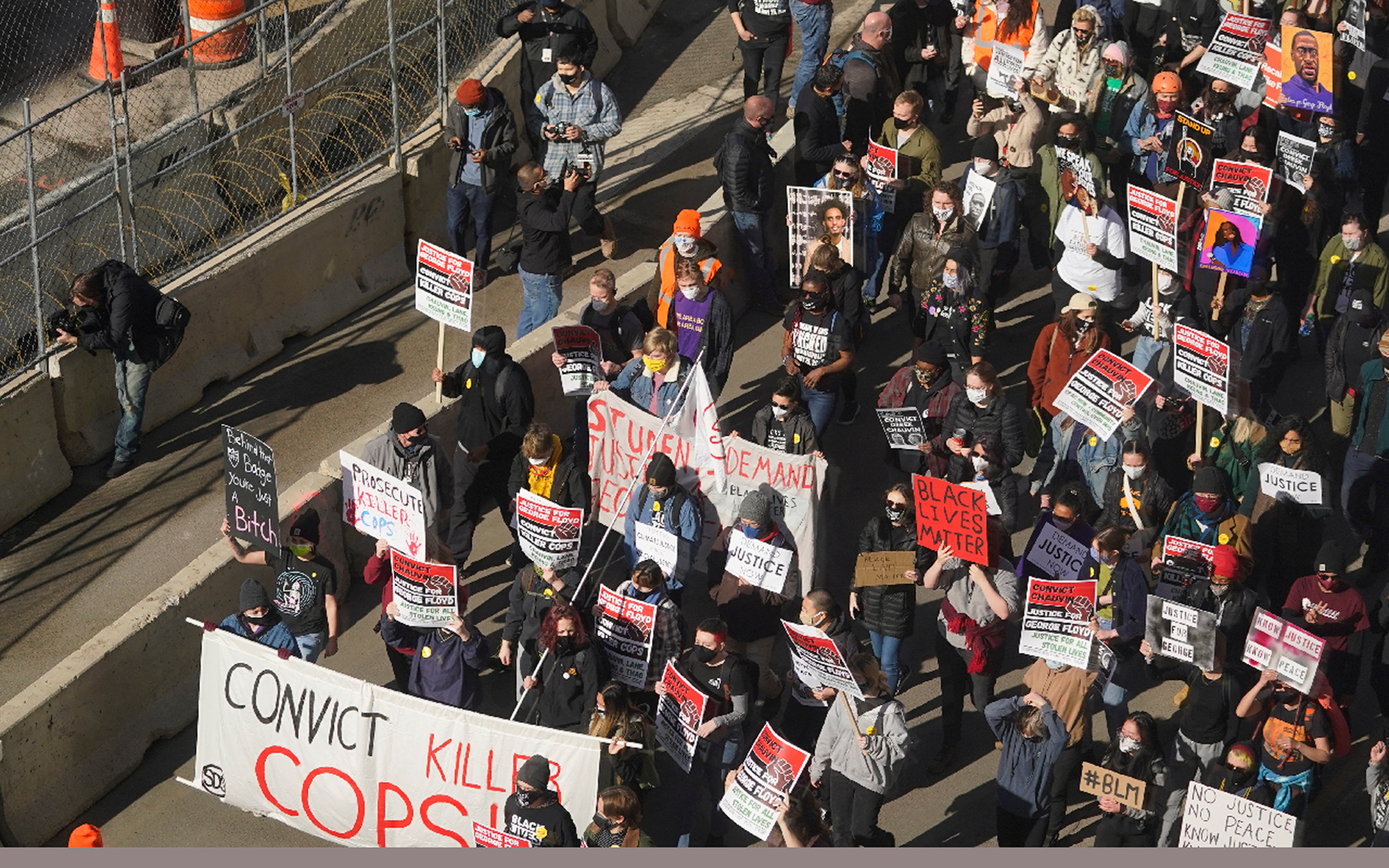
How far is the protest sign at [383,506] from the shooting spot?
13.4 meters

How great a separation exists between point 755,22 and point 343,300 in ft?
14.9

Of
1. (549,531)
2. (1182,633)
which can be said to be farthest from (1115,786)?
(549,531)

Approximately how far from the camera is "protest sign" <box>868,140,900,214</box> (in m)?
17.0

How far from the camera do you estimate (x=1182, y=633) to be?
12625 millimetres

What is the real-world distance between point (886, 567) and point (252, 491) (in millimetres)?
3895

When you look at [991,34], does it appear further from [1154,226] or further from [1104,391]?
[1104,391]

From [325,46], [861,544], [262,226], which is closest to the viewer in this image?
[861,544]

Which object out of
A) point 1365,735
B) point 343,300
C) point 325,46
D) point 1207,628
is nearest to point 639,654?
point 1207,628

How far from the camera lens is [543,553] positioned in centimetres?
1351

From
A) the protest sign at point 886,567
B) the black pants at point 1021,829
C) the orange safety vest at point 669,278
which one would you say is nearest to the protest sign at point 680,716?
the protest sign at point 886,567

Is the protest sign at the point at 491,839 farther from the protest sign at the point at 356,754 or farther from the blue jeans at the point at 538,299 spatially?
the blue jeans at the point at 538,299

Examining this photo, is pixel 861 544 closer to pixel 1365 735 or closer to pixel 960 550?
pixel 960 550

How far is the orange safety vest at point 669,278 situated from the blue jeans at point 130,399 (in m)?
→ 3.73

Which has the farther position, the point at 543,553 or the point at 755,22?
the point at 755,22
